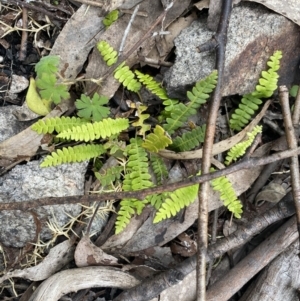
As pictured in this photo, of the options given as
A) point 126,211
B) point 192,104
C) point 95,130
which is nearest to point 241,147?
point 192,104

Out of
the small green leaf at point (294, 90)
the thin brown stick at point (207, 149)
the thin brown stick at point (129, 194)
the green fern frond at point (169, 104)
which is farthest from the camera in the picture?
the small green leaf at point (294, 90)

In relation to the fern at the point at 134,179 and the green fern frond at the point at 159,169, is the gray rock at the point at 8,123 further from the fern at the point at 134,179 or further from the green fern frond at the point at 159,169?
the green fern frond at the point at 159,169

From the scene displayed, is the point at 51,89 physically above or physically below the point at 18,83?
above

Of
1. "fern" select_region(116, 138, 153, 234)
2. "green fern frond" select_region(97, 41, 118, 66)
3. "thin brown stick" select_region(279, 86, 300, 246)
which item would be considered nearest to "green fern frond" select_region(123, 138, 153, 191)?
"fern" select_region(116, 138, 153, 234)

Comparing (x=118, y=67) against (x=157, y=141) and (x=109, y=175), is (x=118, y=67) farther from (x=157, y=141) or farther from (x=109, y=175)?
(x=109, y=175)

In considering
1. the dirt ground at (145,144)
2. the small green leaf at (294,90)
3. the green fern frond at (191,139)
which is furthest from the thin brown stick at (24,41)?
the small green leaf at (294,90)

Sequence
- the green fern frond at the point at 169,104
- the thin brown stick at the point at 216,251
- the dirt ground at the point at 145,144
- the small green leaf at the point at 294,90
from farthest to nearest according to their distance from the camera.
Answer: the small green leaf at the point at 294,90, the green fern frond at the point at 169,104, the dirt ground at the point at 145,144, the thin brown stick at the point at 216,251

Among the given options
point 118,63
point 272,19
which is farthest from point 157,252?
point 272,19
